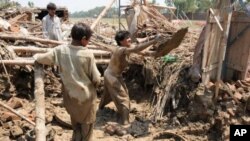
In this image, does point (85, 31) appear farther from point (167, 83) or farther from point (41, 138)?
point (167, 83)

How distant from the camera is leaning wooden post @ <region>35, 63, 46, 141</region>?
10.4 feet

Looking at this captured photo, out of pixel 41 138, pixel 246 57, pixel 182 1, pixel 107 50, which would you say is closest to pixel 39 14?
pixel 107 50

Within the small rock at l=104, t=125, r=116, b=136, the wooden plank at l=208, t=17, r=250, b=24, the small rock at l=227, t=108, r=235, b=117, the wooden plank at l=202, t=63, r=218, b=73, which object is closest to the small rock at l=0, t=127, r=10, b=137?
the small rock at l=104, t=125, r=116, b=136

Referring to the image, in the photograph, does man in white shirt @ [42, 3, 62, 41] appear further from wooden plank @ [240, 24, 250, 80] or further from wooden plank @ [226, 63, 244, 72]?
wooden plank @ [240, 24, 250, 80]

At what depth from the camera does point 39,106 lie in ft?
11.1

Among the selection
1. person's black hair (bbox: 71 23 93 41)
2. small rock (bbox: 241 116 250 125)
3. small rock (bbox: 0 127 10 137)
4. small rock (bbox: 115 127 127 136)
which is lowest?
small rock (bbox: 115 127 127 136)

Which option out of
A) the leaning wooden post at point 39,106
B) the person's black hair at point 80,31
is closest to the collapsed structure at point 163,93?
the leaning wooden post at point 39,106

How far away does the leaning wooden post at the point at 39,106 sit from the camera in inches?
124

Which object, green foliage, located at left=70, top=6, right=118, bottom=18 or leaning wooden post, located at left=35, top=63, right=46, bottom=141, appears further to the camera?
green foliage, located at left=70, top=6, right=118, bottom=18

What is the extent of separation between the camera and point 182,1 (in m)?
53.5

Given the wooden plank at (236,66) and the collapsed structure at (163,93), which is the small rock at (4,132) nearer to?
the collapsed structure at (163,93)

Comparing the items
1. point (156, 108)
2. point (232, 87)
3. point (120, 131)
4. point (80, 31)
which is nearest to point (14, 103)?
point (120, 131)

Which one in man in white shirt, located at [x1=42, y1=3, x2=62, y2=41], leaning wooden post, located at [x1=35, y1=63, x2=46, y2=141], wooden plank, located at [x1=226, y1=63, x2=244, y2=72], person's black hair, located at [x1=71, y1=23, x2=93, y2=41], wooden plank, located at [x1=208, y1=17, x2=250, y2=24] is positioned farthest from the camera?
man in white shirt, located at [x1=42, y1=3, x2=62, y2=41]

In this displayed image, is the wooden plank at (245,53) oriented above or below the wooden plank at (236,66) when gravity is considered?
above
